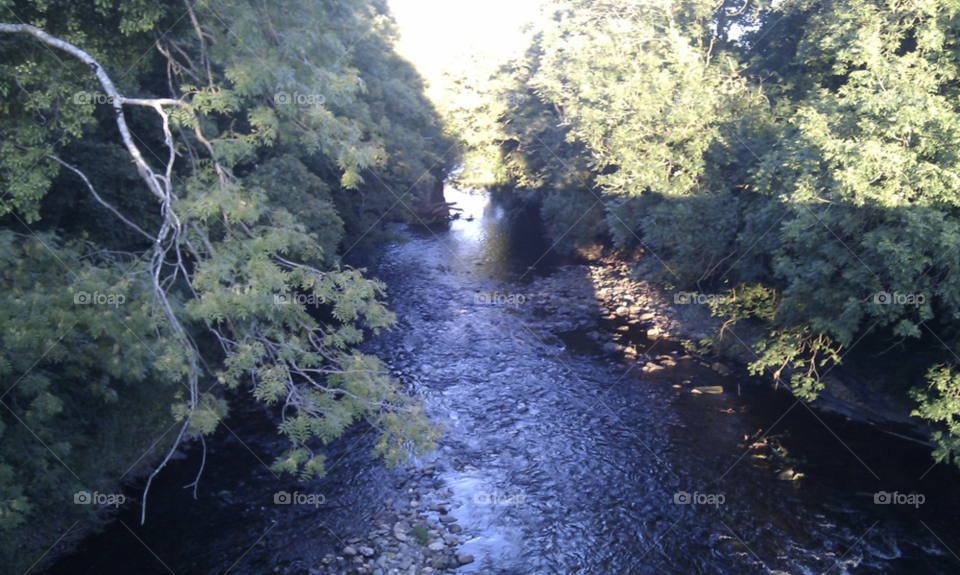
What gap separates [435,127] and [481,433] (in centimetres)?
2169

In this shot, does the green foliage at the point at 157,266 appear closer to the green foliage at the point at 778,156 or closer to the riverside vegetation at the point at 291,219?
the riverside vegetation at the point at 291,219

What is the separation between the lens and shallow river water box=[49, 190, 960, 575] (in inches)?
348

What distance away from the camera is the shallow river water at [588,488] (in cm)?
885

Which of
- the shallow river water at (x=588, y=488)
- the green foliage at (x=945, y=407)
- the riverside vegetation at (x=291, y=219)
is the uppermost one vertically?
the riverside vegetation at (x=291, y=219)

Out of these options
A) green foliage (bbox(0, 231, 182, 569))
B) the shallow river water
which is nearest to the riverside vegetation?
green foliage (bbox(0, 231, 182, 569))

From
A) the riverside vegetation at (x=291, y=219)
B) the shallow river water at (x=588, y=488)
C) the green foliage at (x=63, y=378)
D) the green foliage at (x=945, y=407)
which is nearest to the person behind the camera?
the green foliage at (x=63, y=378)

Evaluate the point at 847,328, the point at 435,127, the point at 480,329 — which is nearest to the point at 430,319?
the point at 480,329

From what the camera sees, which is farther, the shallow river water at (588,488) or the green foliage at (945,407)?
the green foliage at (945,407)

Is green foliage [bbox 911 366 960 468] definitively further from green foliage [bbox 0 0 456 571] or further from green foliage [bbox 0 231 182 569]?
green foliage [bbox 0 231 182 569]

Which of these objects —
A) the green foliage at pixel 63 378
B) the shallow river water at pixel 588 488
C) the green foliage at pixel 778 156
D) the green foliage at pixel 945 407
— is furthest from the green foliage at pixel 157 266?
the green foliage at pixel 945 407

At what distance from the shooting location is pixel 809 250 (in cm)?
1170

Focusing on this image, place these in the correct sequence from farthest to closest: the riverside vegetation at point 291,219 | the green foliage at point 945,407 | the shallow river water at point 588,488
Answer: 1. the green foliage at point 945,407
2. the shallow river water at point 588,488
3. the riverside vegetation at point 291,219

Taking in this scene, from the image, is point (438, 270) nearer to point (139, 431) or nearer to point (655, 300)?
point (655, 300)

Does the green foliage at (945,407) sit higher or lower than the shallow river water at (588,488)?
higher
